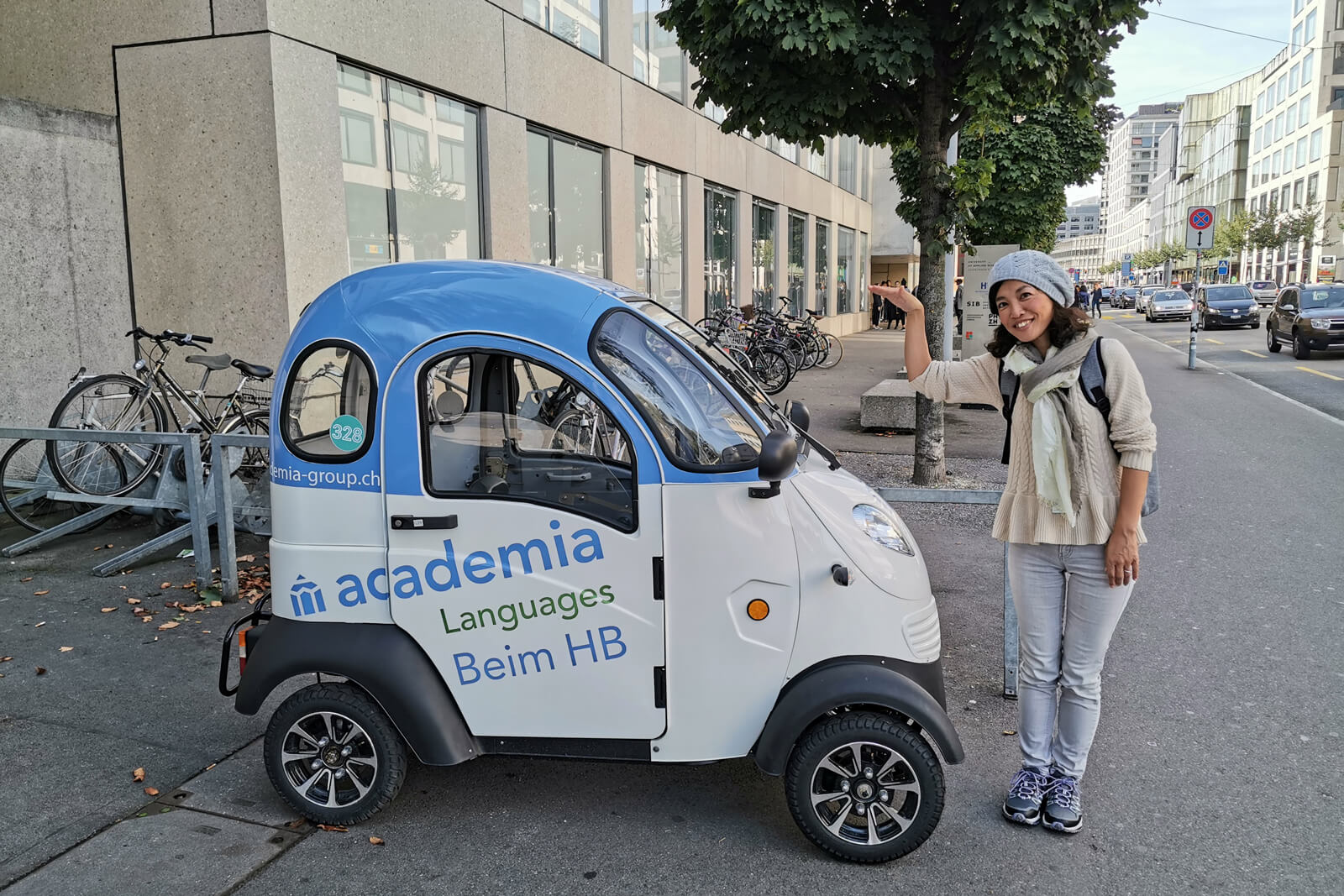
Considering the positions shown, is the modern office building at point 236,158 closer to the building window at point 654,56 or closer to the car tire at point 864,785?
the building window at point 654,56

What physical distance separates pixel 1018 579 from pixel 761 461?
1124 millimetres

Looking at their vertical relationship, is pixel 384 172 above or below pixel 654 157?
below

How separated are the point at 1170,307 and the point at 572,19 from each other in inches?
1465

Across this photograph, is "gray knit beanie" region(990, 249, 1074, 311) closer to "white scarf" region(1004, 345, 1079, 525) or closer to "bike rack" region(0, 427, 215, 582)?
"white scarf" region(1004, 345, 1079, 525)

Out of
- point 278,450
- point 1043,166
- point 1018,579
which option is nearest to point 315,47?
point 278,450

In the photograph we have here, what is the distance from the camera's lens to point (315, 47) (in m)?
8.14

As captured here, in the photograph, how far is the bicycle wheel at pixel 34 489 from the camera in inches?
269

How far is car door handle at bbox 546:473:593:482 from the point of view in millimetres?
3074

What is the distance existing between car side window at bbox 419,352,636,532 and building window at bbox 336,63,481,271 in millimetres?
6260

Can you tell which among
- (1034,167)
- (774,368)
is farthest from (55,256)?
(1034,167)

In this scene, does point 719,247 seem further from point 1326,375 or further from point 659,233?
point 1326,375

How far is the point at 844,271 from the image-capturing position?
1334 inches

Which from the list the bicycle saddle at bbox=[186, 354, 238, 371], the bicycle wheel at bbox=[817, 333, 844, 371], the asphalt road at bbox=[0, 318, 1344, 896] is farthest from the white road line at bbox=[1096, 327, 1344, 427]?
the bicycle saddle at bbox=[186, 354, 238, 371]

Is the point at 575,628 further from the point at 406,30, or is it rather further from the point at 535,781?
the point at 406,30
